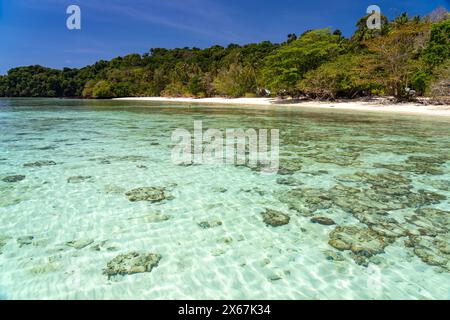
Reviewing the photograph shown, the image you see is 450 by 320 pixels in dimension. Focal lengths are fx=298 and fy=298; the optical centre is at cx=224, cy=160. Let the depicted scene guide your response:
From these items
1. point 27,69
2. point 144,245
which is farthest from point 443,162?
point 27,69

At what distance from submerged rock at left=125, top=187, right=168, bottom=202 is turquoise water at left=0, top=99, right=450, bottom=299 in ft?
0.46

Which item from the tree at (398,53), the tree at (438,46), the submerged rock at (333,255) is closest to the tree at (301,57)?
the tree at (398,53)

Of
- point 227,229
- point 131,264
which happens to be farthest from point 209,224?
point 131,264

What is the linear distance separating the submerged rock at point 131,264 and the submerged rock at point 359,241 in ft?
7.04

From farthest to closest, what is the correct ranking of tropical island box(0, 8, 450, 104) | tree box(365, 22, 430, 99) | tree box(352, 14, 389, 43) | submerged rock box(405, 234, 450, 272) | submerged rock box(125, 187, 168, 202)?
tree box(352, 14, 389, 43) → tree box(365, 22, 430, 99) → tropical island box(0, 8, 450, 104) → submerged rock box(125, 187, 168, 202) → submerged rock box(405, 234, 450, 272)

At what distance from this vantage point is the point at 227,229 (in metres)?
4.07

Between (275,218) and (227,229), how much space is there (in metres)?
0.77

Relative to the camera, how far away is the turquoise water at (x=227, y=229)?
2.91 metres

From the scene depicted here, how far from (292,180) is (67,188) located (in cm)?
436

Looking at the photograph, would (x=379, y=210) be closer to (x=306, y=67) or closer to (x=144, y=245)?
(x=144, y=245)

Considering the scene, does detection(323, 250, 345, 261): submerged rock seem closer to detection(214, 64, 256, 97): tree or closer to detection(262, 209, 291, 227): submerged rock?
detection(262, 209, 291, 227): submerged rock

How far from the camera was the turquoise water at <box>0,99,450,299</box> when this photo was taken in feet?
9.56

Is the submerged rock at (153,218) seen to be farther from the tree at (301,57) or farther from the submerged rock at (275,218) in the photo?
the tree at (301,57)

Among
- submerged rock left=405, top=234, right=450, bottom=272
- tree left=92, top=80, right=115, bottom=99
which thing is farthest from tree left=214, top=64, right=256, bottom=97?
submerged rock left=405, top=234, right=450, bottom=272
